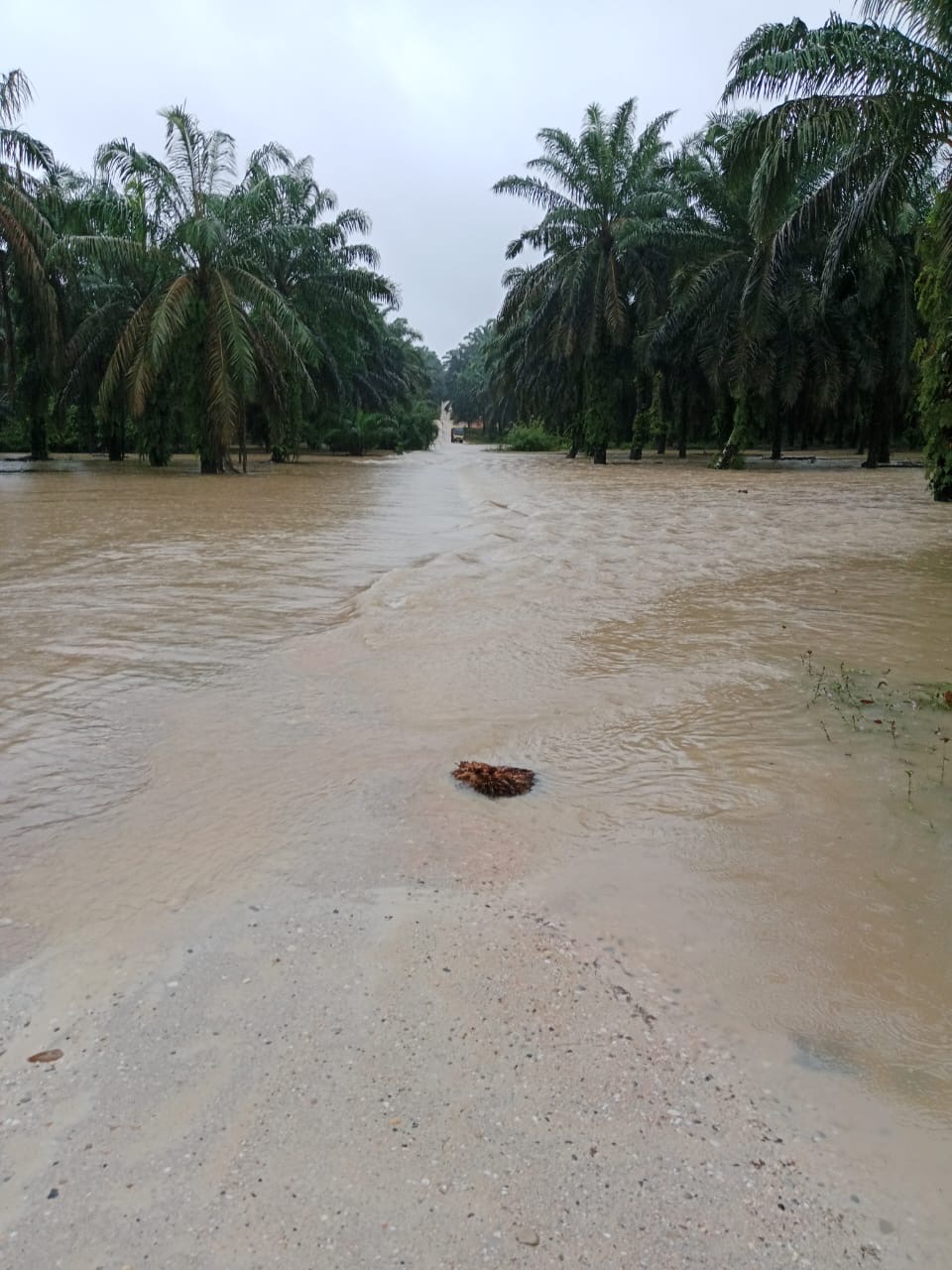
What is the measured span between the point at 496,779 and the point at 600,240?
89.0 feet

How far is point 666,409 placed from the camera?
37469 mm

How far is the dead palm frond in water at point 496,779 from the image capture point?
11.5 feet

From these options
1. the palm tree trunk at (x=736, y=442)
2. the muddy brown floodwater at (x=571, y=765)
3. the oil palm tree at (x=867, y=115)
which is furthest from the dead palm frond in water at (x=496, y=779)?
the palm tree trunk at (x=736, y=442)

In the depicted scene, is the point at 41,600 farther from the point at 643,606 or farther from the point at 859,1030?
the point at 859,1030

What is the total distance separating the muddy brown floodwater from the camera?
2.37 metres

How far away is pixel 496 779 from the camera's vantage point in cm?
357

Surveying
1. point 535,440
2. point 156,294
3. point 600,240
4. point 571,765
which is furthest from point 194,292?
point 535,440

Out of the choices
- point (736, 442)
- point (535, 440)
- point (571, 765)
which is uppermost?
point (535, 440)

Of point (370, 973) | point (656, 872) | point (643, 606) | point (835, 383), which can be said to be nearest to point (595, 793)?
point (656, 872)

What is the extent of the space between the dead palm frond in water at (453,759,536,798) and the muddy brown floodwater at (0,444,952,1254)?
8cm

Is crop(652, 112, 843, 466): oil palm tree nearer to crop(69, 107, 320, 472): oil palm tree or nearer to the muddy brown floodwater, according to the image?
crop(69, 107, 320, 472): oil palm tree

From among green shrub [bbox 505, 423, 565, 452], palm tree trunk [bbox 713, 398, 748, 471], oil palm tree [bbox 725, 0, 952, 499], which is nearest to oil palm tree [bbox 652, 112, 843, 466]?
palm tree trunk [bbox 713, 398, 748, 471]

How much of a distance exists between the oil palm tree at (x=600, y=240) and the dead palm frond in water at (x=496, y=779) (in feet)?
81.3

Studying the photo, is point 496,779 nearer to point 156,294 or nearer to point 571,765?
point 571,765
